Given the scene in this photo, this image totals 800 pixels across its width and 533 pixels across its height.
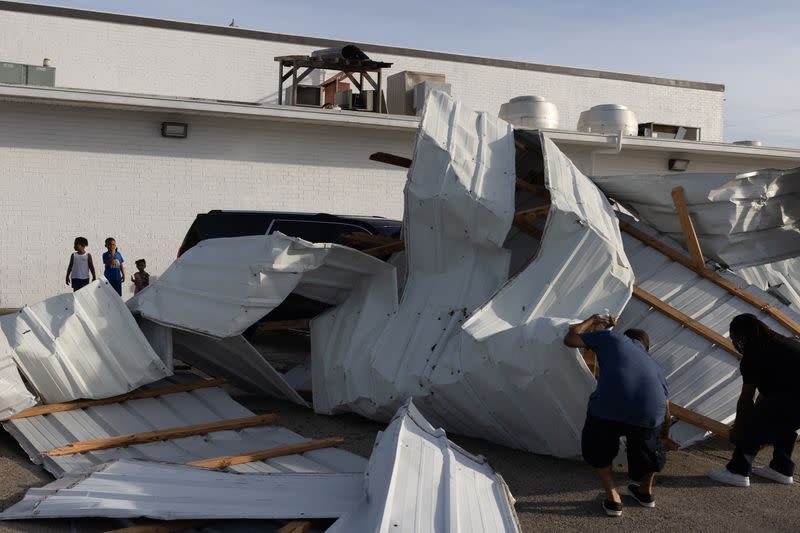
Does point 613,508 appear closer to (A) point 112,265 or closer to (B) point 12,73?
(A) point 112,265

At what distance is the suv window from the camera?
1133cm

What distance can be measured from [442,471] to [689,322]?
3072mm

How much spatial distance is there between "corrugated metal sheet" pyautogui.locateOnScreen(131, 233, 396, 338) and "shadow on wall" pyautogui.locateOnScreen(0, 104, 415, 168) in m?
8.37

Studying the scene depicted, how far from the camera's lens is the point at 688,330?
23.9 ft

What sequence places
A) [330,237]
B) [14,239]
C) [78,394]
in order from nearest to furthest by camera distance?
[78,394], [330,237], [14,239]

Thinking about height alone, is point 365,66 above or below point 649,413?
above

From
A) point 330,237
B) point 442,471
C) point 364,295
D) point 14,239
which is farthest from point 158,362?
point 14,239

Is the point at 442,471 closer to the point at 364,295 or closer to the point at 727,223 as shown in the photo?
the point at 364,295

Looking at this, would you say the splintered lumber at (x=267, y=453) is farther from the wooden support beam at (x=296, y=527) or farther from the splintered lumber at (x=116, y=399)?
the splintered lumber at (x=116, y=399)

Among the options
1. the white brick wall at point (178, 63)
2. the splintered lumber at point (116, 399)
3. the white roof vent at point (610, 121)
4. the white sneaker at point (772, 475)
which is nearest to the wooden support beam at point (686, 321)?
the white sneaker at point (772, 475)

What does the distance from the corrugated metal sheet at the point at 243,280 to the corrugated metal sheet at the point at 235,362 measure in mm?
324

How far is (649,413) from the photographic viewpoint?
18.0 ft

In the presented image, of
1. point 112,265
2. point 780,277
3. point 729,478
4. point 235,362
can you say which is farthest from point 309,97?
point 729,478

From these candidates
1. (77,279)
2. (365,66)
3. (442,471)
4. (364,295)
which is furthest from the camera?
(365,66)
